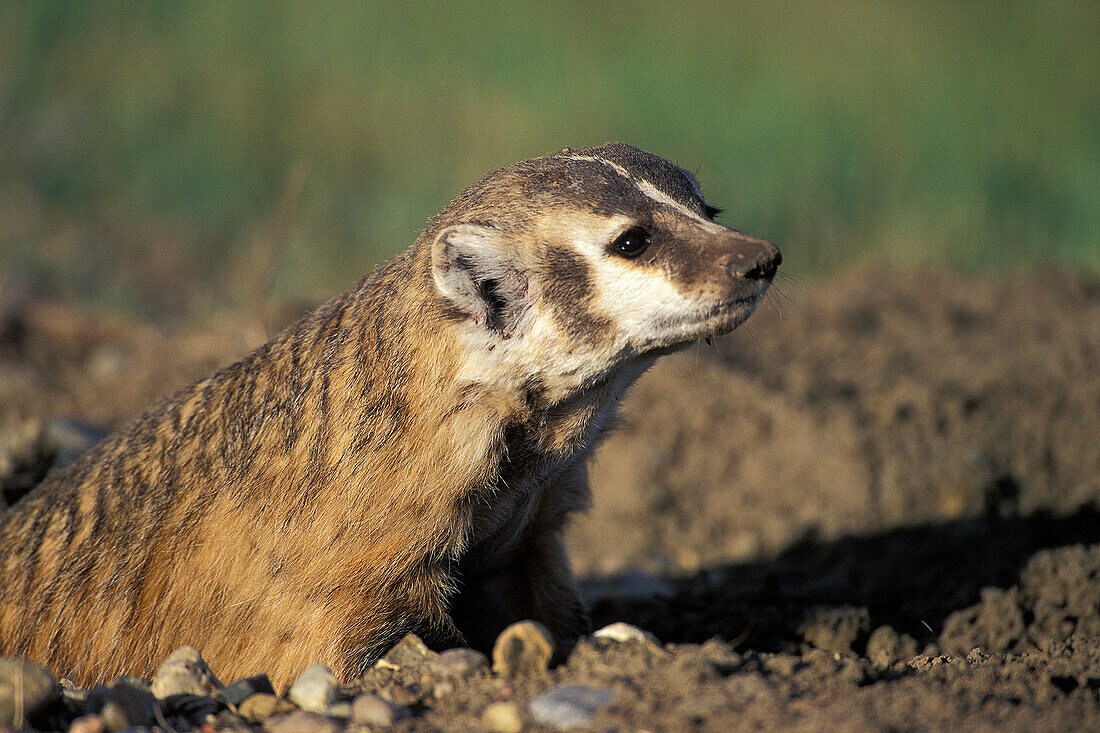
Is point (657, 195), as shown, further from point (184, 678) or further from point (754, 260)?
point (184, 678)

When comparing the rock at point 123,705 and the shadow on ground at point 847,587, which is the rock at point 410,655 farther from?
the shadow on ground at point 847,587

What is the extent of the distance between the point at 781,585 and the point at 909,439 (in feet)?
3.44

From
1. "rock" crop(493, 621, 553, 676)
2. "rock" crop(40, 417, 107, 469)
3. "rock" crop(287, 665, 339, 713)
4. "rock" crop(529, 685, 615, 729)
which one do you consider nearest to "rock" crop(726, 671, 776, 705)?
"rock" crop(529, 685, 615, 729)

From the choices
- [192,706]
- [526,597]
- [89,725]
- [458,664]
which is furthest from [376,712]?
[526,597]

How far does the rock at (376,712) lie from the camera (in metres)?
1.91

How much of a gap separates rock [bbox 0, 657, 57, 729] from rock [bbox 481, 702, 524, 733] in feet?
2.92

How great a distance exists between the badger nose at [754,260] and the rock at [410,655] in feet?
3.60

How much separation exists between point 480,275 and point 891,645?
5.48 ft

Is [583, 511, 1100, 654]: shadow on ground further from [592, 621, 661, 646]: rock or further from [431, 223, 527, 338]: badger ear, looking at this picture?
[431, 223, 527, 338]: badger ear

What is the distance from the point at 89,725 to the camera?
1.92 meters

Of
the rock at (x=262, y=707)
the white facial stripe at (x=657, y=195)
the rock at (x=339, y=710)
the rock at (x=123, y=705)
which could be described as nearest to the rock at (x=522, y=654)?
the rock at (x=339, y=710)

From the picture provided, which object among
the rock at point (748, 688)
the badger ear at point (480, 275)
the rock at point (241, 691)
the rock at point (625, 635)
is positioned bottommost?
the rock at point (241, 691)

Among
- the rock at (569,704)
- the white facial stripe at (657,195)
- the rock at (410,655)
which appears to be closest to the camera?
the rock at (569,704)

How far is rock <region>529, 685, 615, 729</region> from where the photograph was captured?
1828mm
